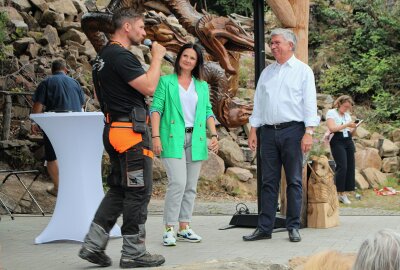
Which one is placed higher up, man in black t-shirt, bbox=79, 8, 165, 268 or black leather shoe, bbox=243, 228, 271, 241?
man in black t-shirt, bbox=79, 8, 165, 268

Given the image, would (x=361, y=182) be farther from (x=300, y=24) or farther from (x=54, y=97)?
(x=300, y=24)

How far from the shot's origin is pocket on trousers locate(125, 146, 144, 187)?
582cm

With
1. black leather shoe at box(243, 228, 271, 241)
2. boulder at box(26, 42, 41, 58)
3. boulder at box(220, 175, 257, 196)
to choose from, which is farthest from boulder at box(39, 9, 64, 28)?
black leather shoe at box(243, 228, 271, 241)

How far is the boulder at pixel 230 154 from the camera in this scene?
15.2m

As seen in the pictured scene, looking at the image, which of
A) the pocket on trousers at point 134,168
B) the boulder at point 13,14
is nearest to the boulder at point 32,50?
the boulder at point 13,14

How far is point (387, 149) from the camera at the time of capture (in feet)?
58.5

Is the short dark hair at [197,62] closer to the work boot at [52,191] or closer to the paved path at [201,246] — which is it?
the paved path at [201,246]

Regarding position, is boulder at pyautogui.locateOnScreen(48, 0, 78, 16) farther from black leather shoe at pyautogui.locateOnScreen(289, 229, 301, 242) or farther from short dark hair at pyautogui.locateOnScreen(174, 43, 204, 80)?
black leather shoe at pyautogui.locateOnScreen(289, 229, 301, 242)

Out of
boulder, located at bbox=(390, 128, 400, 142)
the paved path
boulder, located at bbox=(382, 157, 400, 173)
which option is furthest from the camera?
boulder, located at bbox=(390, 128, 400, 142)

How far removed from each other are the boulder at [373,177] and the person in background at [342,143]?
4024 mm

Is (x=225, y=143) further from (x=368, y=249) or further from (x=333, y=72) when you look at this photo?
(x=368, y=249)

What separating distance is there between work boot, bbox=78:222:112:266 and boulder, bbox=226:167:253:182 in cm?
903

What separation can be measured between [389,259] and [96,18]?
862 cm

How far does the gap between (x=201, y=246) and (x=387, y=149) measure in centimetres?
1158
